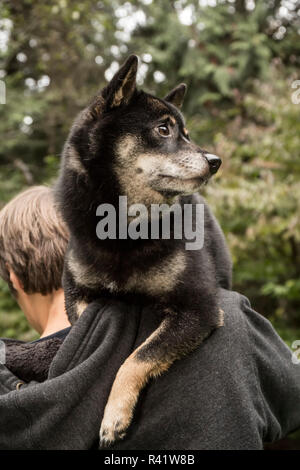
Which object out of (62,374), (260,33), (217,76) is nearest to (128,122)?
(62,374)

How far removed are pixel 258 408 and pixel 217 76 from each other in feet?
26.0

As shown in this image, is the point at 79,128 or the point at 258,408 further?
the point at 79,128

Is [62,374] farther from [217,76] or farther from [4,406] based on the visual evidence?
[217,76]

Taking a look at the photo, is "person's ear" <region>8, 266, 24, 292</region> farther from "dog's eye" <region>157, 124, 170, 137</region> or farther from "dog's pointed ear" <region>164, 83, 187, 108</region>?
"dog's pointed ear" <region>164, 83, 187, 108</region>

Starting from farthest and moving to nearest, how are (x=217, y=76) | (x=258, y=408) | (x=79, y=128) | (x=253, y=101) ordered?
1. (x=217, y=76)
2. (x=253, y=101)
3. (x=79, y=128)
4. (x=258, y=408)

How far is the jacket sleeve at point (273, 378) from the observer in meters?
2.05

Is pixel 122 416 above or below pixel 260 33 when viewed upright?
below

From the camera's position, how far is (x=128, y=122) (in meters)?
2.53

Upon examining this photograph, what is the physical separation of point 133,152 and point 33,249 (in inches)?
29.6

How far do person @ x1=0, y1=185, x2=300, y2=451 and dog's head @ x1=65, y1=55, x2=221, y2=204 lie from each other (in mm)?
707

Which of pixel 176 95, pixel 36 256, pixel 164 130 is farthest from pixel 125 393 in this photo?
pixel 176 95

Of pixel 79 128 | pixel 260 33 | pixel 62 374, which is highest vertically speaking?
pixel 260 33

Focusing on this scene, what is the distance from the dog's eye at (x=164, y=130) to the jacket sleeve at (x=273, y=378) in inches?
39.4
